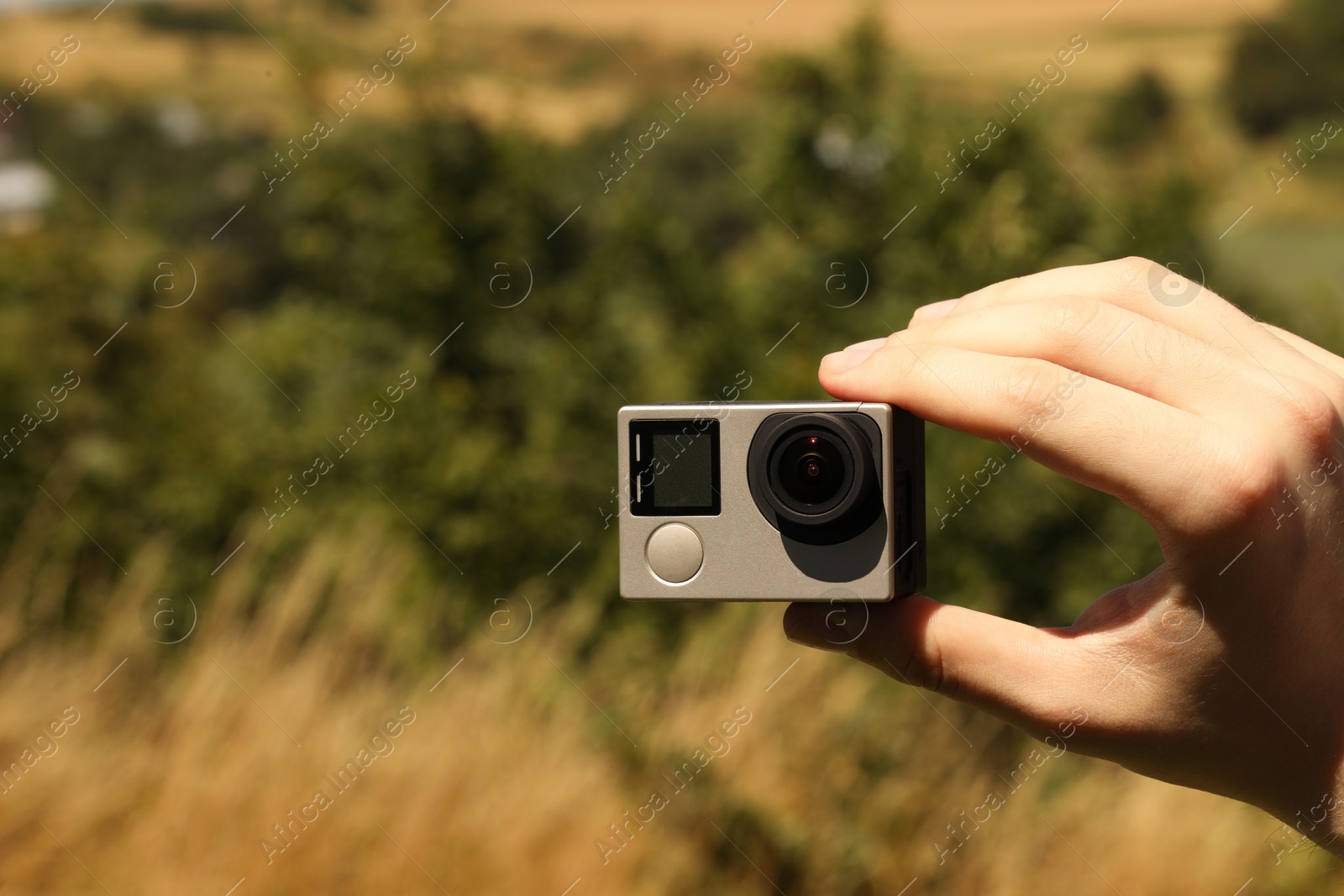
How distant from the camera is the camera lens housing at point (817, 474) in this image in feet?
4.60

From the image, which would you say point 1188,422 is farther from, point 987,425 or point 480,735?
point 480,735

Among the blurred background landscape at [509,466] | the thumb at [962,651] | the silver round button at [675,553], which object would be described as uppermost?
the silver round button at [675,553]

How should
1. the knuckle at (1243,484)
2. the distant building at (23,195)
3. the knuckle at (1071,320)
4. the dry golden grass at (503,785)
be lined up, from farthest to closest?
the distant building at (23,195) < the dry golden grass at (503,785) < the knuckle at (1071,320) < the knuckle at (1243,484)

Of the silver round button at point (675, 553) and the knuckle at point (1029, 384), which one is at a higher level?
the knuckle at point (1029, 384)

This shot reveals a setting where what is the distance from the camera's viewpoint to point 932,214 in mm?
7668

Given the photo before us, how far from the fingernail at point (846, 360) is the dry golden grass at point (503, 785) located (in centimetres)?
230

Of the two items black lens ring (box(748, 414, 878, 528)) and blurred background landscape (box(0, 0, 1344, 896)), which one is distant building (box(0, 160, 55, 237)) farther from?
black lens ring (box(748, 414, 878, 528))

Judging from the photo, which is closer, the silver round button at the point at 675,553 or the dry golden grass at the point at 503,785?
the silver round button at the point at 675,553

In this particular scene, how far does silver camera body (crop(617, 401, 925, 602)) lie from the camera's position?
141 centimetres

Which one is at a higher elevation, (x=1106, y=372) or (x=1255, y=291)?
(x=1106, y=372)

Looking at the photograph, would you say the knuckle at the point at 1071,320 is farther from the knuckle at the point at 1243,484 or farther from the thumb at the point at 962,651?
the thumb at the point at 962,651

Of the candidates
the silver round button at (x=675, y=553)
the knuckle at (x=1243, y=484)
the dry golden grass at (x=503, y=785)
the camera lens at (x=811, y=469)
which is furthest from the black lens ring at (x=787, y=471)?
the dry golden grass at (x=503, y=785)

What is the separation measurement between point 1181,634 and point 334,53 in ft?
28.1

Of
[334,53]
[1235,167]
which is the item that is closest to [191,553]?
[334,53]
